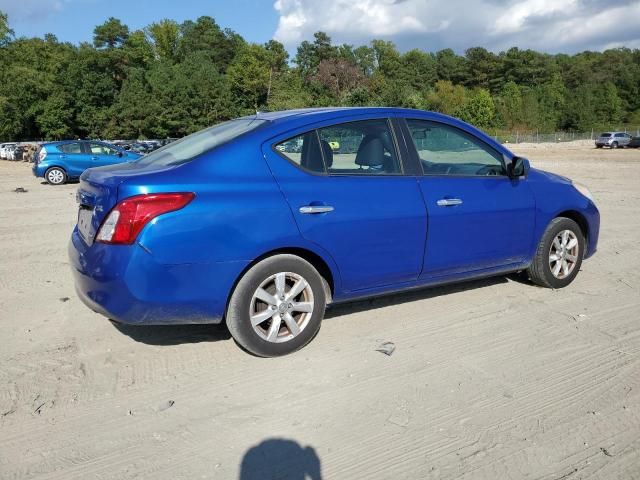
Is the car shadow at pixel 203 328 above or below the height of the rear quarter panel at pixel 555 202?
below

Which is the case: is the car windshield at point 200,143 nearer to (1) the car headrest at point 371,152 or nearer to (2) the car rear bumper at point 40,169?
(1) the car headrest at point 371,152

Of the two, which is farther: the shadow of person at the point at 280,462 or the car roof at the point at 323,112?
the car roof at the point at 323,112

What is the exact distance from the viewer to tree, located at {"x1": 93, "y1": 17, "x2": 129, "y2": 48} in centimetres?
10256

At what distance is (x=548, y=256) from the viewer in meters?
5.17

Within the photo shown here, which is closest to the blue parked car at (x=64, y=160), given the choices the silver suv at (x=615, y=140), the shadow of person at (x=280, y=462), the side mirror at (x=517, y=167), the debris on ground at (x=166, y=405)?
the side mirror at (x=517, y=167)

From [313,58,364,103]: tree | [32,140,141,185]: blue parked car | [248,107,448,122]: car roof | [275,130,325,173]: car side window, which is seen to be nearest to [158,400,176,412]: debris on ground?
[275,130,325,173]: car side window

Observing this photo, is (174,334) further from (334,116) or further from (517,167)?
(517,167)

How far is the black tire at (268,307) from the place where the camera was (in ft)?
11.8

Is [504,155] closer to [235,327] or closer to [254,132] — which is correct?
[254,132]

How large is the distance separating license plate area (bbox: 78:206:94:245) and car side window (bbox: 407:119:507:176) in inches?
97.7

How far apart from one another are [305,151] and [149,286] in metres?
1.43

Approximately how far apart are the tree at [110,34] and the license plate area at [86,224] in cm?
11236

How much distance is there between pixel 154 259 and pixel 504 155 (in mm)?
3172

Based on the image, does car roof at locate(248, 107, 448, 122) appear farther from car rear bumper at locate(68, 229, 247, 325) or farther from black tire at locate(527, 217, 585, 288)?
black tire at locate(527, 217, 585, 288)
